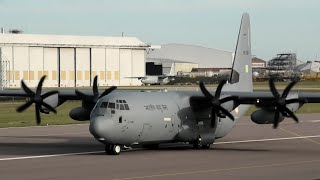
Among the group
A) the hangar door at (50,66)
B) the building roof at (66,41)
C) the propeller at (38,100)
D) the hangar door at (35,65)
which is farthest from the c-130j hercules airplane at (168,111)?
the building roof at (66,41)

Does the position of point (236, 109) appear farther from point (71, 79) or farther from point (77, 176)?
point (71, 79)

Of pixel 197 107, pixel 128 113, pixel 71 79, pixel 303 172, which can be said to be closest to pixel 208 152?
pixel 197 107

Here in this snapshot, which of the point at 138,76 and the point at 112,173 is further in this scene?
the point at 138,76

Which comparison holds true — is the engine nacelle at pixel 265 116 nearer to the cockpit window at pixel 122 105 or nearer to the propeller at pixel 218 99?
the propeller at pixel 218 99

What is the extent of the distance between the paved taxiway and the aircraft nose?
1033 millimetres

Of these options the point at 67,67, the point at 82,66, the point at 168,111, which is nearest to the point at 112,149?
the point at 168,111

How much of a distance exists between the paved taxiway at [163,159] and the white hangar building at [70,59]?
7270 cm

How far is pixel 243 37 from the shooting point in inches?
1405

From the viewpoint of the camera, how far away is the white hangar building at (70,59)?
112 m

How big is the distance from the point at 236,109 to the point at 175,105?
4.82m

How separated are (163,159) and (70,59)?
3654 inches

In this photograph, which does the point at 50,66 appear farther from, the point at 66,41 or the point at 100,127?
the point at 100,127

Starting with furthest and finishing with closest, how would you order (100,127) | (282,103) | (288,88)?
(282,103)
(288,88)
(100,127)

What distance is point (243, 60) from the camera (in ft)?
116
